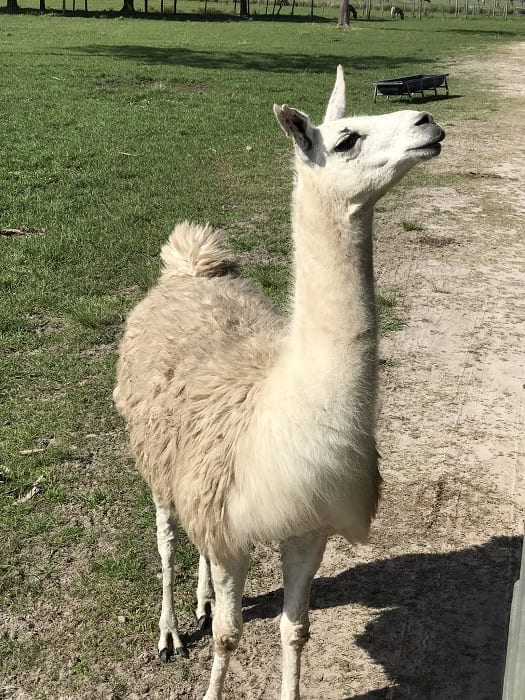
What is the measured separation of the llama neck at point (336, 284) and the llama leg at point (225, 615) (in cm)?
100

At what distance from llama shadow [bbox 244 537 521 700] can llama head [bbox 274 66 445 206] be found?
7.00 feet

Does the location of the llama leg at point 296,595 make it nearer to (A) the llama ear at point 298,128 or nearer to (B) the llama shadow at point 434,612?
(B) the llama shadow at point 434,612

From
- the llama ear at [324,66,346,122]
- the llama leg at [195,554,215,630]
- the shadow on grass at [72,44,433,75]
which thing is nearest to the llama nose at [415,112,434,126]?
the llama ear at [324,66,346,122]

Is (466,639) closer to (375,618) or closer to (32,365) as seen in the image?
(375,618)

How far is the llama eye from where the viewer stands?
264 centimetres

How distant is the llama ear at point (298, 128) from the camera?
254cm

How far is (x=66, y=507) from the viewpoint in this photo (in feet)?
14.8

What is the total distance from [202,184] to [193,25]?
31429 mm

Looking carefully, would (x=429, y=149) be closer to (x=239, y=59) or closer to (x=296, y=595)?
(x=296, y=595)

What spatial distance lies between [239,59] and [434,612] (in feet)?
74.1

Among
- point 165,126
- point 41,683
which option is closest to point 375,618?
point 41,683

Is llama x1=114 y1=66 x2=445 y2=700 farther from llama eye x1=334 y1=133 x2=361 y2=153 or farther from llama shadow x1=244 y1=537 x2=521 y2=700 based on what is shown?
llama shadow x1=244 y1=537 x2=521 y2=700

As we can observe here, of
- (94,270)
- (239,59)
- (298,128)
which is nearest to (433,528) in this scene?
(298,128)

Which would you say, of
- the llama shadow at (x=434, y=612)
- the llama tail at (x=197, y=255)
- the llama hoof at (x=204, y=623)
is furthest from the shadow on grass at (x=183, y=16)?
the llama hoof at (x=204, y=623)
